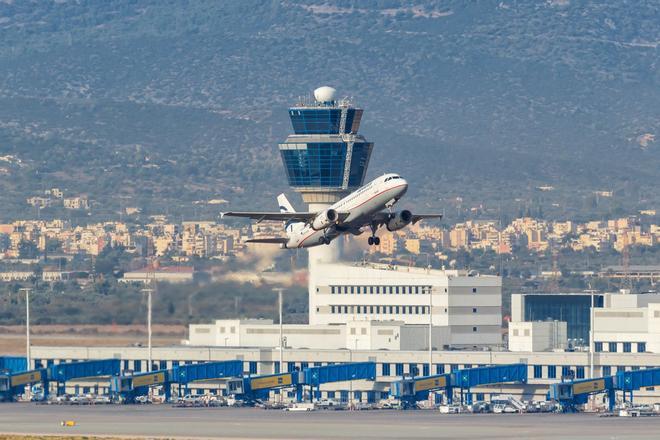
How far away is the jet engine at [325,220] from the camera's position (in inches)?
6280

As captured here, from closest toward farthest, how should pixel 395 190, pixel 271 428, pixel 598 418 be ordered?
pixel 395 190, pixel 271 428, pixel 598 418

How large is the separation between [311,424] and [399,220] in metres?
23.9

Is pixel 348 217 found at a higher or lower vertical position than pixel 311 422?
higher

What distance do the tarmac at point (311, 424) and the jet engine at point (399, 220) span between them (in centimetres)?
1583

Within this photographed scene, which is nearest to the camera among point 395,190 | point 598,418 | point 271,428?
point 395,190

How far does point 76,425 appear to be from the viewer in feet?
562

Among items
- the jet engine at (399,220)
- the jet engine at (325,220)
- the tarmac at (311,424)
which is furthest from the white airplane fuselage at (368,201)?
the tarmac at (311,424)

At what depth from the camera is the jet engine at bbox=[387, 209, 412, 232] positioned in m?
158

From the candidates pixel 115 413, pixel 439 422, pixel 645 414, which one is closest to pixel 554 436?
pixel 439 422

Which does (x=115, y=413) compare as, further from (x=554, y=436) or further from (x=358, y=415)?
(x=554, y=436)

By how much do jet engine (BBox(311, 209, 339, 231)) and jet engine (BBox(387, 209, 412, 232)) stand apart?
424 cm

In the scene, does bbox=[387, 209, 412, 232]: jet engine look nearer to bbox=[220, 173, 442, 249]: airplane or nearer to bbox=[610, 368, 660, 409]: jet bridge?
bbox=[220, 173, 442, 249]: airplane

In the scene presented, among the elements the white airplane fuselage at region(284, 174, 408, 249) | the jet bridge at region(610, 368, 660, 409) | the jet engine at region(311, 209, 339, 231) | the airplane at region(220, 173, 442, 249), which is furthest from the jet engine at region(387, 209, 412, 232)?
the jet bridge at region(610, 368, 660, 409)

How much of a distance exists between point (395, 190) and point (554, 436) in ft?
73.8
